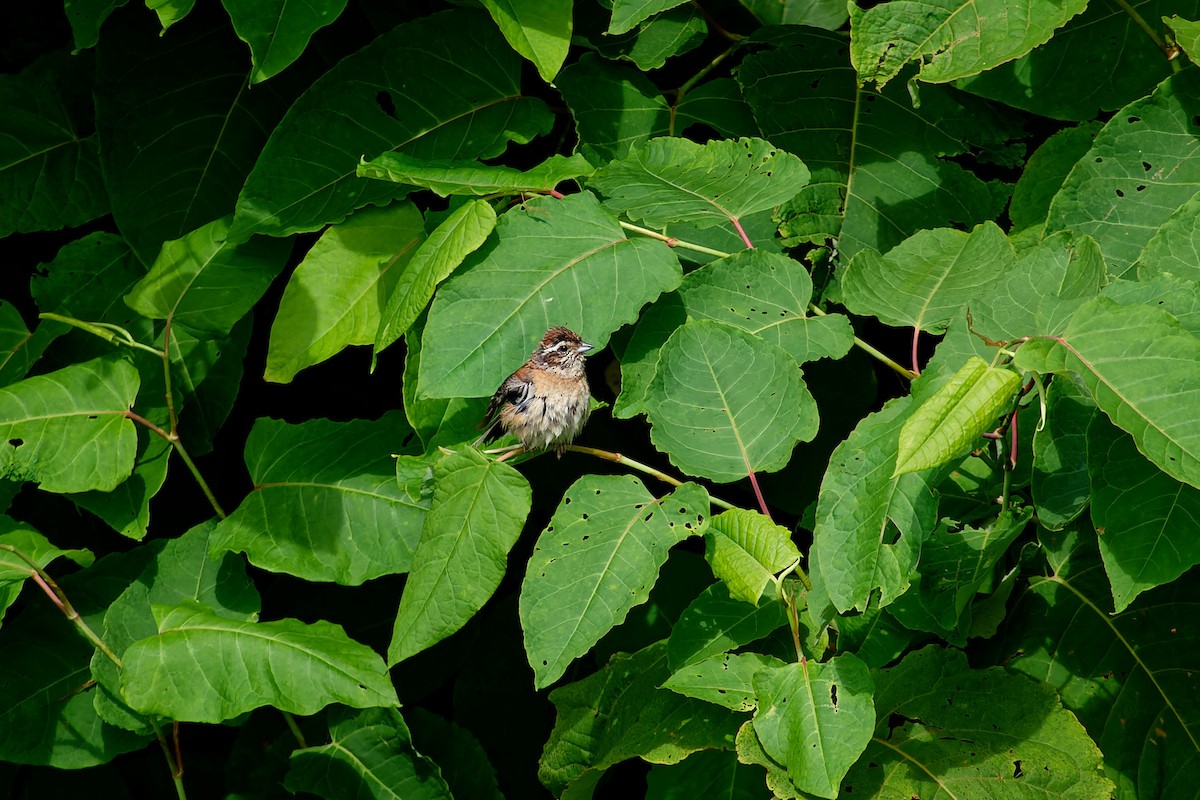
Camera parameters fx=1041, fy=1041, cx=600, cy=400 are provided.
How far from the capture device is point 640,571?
2104 millimetres

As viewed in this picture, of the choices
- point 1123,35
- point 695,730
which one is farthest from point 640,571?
point 1123,35

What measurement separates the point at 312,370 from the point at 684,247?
1566 mm

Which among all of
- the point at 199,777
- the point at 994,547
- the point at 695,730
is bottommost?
the point at 199,777

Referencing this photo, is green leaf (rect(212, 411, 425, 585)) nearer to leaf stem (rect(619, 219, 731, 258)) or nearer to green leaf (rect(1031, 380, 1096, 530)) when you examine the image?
leaf stem (rect(619, 219, 731, 258))

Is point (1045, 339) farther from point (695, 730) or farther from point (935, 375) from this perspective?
point (695, 730)

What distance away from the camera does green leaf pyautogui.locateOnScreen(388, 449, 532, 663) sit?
7.06 feet

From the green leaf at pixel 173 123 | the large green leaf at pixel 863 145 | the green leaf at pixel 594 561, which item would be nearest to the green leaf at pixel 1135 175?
the large green leaf at pixel 863 145

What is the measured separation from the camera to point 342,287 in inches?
105

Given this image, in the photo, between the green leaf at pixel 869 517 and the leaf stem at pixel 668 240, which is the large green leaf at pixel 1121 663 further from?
the leaf stem at pixel 668 240

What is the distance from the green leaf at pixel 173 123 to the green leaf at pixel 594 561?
4.95ft

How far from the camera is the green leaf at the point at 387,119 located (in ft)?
8.72

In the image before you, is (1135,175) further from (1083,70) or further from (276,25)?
(276,25)

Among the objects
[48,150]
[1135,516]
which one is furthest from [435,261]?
[48,150]

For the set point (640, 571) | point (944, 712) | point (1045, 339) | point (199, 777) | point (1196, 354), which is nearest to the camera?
point (1196, 354)
